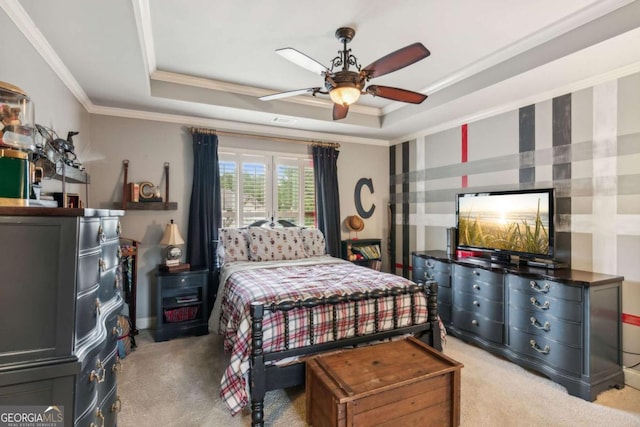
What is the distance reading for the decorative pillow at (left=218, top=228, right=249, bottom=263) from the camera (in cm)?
369

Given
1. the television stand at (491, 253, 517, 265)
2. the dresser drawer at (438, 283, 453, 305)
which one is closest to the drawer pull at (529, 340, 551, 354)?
the television stand at (491, 253, 517, 265)

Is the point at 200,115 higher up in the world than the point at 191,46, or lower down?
lower down

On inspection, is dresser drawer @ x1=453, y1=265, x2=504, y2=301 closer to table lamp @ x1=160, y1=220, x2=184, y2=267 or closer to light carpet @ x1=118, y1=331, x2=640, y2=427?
light carpet @ x1=118, y1=331, x2=640, y2=427

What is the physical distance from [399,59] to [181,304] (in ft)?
10.7

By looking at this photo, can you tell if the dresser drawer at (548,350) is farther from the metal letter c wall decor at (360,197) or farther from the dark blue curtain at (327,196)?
the metal letter c wall decor at (360,197)

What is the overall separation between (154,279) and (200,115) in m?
2.10

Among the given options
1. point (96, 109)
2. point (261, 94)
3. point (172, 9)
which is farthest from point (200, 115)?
point (172, 9)

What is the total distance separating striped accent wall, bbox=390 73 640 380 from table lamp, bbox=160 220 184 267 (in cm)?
344

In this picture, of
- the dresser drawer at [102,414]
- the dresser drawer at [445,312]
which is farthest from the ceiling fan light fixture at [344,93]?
the dresser drawer at [445,312]

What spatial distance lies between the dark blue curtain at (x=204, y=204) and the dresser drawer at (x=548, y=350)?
332 centimetres

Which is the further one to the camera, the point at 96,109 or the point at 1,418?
the point at 96,109

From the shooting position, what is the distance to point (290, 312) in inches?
83.8

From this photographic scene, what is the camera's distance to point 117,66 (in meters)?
2.65

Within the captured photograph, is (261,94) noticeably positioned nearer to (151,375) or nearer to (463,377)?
(151,375)
